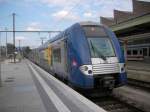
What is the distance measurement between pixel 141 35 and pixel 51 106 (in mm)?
28905

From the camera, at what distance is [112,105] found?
10.5 metres

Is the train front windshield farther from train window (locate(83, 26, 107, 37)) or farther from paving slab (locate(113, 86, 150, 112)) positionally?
paving slab (locate(113, 86, 150, 112))

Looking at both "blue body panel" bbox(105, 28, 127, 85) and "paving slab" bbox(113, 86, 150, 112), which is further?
"blue body panel" bbox(105, 28, 127, 85)

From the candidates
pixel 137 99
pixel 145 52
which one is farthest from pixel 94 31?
pixel 145 52

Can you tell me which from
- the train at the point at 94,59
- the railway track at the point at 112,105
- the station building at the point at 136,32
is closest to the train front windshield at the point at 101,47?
the train at the point at 94,59

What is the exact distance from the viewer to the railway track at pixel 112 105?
9.75 meters

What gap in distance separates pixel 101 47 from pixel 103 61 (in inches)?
27.8

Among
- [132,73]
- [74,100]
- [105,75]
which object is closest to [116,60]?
[105,75]

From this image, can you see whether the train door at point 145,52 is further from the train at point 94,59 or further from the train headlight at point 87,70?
the train headlight at point 87,70

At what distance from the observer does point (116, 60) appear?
1102 cm

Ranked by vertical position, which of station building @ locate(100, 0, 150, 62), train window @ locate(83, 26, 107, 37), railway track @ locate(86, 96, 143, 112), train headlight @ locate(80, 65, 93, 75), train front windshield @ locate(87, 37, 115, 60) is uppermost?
station building @ locate(100, 0, 150, 62)

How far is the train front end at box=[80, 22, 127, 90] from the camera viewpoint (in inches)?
416

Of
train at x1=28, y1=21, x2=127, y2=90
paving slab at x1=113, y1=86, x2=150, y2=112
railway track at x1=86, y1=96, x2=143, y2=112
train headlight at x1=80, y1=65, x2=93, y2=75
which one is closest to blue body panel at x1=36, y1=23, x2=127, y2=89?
train at x1=28, y1=21, x2=127, y2=90

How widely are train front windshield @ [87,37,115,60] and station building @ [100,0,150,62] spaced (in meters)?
14.1
